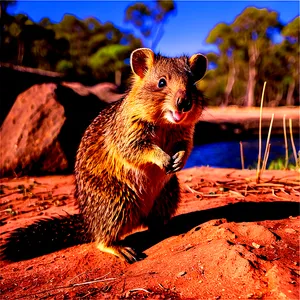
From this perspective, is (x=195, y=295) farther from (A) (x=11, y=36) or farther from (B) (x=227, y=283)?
(A) (x=11, y=36)

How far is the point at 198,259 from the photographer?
2.90m

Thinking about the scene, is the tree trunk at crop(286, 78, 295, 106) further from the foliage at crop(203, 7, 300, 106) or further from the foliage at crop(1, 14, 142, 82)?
the foliage at crop(1, 14, 142, 82)

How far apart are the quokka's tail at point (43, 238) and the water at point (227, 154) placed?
765 cm

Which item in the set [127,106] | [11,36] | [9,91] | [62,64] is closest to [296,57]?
[62,64]

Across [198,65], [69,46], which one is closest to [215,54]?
[69,46]

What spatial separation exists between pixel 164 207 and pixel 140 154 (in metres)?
0.78

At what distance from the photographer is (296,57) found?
144ft

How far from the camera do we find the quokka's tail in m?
3.94

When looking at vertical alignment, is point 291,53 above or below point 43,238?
above

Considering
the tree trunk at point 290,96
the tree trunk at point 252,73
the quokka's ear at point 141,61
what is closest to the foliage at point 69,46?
the tree trunk at point 252,73

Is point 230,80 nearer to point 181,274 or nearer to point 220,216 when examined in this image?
point 220,216

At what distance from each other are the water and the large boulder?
13.6ft

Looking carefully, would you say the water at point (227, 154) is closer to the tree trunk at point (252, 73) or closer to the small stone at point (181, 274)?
the small stone at point (181, 274)

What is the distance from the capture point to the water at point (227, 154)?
11.8 meters
